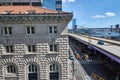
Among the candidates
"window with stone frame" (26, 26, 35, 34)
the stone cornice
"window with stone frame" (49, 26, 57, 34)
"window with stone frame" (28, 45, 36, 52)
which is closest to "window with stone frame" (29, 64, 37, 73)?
"window with stone frame" (28, 45, 36, 52)

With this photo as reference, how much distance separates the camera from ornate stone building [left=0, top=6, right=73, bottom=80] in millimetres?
36406

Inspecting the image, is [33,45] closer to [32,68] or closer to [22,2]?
[32,68]

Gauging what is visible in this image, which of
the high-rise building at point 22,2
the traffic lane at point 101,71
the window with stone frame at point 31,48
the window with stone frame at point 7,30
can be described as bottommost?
the traffic lane at point 101,71

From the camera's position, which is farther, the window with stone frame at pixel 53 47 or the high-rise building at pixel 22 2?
the high-rise building at pixel 22 2

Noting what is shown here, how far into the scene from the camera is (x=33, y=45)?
122 feet

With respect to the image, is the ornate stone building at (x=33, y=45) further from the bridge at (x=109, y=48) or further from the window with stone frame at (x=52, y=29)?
the bridge at (x=109, y=48)

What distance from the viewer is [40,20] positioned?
3622cm

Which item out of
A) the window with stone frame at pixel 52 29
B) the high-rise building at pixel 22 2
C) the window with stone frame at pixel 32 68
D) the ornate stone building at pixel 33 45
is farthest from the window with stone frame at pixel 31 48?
the high-rise building at pixel 22 2

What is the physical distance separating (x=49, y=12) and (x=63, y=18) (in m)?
3.35

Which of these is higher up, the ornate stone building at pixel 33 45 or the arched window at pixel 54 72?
the ornate stone building at pixel 33 45

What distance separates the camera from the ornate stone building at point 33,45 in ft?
119

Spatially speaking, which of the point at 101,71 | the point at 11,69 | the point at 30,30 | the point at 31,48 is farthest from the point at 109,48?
the point at 11,69

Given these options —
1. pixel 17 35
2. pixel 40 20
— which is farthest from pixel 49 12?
pixel 17 35

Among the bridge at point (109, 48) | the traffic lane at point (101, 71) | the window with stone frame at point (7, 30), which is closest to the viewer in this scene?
the window with stone frame at point (7, 30)
